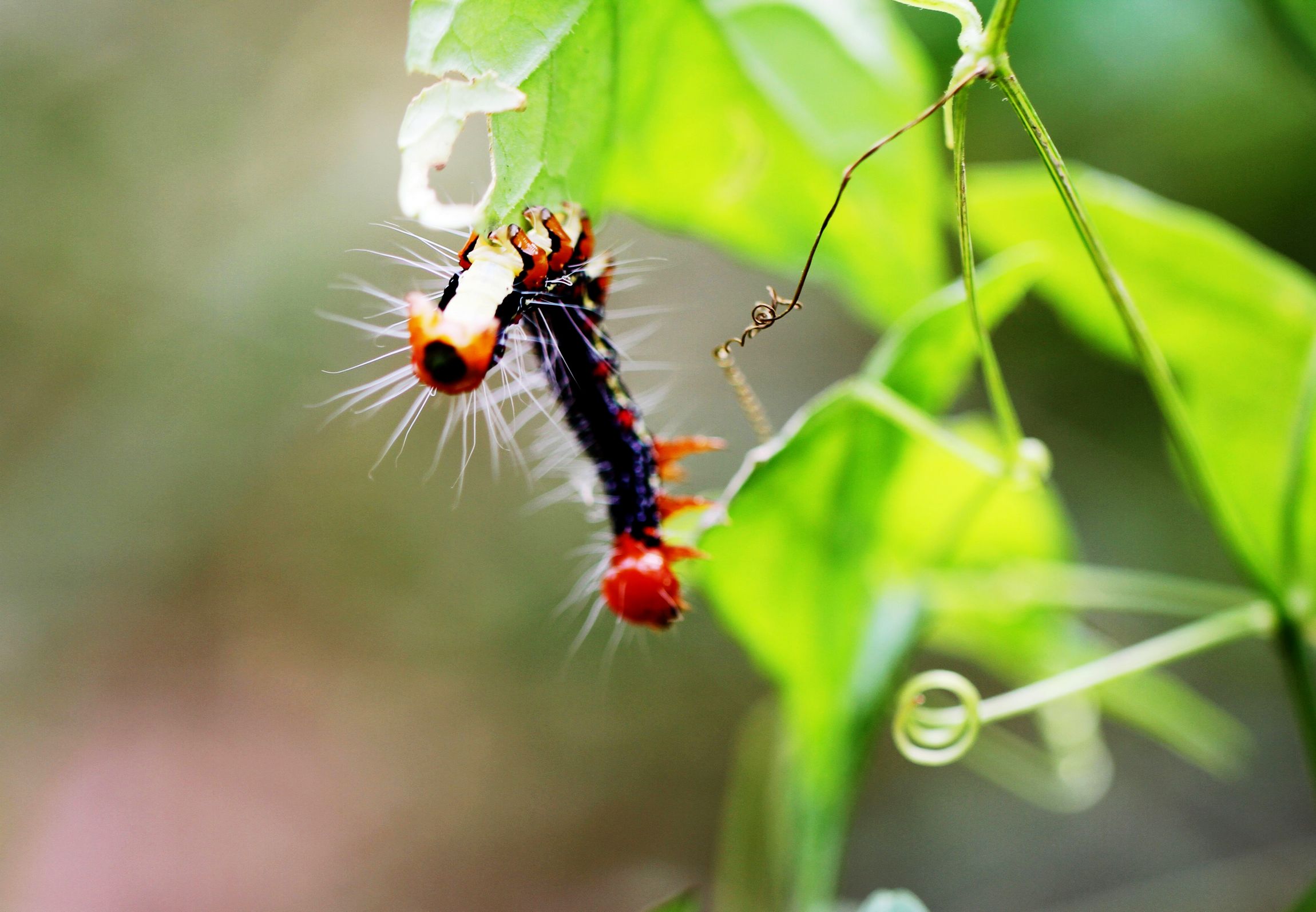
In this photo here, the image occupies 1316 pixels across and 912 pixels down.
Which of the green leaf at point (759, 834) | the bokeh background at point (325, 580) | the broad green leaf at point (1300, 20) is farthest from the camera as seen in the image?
the bokeh background at point (325, 580)

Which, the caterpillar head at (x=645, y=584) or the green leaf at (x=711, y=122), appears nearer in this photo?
the green leaf at (x=711, y=122)

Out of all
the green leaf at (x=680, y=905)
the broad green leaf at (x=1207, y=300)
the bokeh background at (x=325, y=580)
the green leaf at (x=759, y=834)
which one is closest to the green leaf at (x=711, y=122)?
the broad green leaf at (x=1207, y=300)

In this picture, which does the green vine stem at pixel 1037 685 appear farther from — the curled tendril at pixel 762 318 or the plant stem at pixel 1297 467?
the curled tendril at pixel 762 318

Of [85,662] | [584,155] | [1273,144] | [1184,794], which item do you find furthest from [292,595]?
[1273,144]

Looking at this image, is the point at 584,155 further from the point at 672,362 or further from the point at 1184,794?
the point at 1184,794

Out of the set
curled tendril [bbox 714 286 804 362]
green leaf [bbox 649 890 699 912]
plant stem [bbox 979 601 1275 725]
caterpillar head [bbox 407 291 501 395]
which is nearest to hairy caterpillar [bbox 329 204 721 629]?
caterpillar head [bbox 407 291 501 395]

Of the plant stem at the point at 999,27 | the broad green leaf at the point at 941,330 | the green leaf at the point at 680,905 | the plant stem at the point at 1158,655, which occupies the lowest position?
the green leaf at the point at 680,905

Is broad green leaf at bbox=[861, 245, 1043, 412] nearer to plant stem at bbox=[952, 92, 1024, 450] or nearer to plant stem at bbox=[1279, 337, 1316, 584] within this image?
plant stem at bbox=[952, 92, 1024, 450]
